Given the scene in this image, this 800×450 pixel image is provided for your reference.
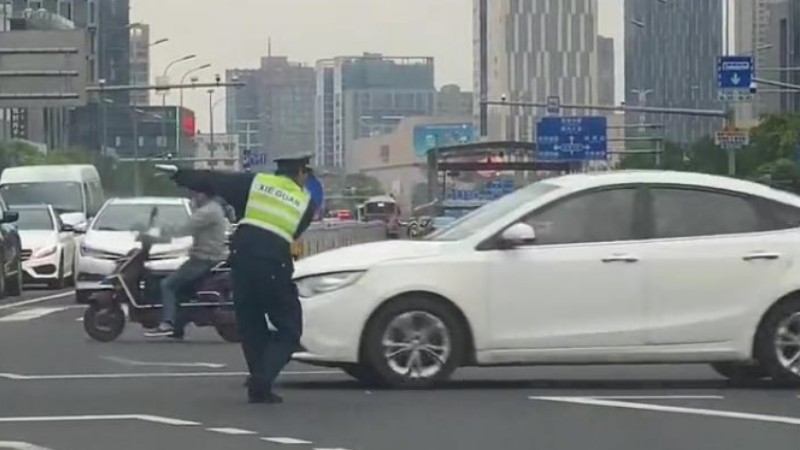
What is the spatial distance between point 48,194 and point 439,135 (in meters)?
89.4

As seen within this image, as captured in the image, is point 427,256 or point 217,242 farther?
point 217,242

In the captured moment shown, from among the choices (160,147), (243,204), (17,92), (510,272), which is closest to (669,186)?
(510,272)

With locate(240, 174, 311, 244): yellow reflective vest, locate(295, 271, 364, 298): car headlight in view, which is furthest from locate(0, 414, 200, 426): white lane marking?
locate(295, 271, 364, 298): car headlight

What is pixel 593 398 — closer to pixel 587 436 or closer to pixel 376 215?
pixel 587 436

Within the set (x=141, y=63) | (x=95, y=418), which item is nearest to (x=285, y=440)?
(x=95, y=418)

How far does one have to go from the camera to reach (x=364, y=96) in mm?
172250

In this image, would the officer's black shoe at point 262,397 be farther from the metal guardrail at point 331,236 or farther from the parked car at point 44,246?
the metal guardrail at point 331,236

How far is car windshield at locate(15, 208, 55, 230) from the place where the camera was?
32938mm

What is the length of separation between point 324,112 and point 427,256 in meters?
151

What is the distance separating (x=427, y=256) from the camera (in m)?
13.6

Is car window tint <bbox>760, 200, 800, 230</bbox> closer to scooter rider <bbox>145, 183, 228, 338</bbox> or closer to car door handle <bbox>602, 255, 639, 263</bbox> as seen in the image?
car door handle <bbox>602, 255, 639, 263</bbox>

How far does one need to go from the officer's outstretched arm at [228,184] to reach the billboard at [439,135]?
110 metres

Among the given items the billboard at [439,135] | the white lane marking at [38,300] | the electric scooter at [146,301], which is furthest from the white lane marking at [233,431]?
the billboard at [439,135]

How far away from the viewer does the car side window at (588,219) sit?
45.3 ft
